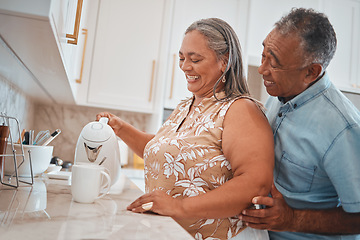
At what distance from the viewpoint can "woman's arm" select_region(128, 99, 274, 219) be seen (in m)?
0.74

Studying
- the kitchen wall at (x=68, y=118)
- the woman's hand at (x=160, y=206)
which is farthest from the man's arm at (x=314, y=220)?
the kitchen wall at (x=68, y=118)

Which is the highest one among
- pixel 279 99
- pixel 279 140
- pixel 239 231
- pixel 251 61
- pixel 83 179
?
pixel 251 61

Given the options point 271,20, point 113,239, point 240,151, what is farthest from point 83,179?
point 271,20

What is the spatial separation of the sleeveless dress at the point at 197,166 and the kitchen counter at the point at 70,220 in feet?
0.44

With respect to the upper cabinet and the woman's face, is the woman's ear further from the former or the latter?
the upper cabinet

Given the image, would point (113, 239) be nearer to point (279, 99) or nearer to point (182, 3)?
point (279, 99)

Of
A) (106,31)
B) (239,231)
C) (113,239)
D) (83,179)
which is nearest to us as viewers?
(113,239)

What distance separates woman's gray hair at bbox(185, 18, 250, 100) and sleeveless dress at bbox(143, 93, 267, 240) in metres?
0.10

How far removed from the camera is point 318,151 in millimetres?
919

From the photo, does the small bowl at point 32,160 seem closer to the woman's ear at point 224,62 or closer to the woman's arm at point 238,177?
the woman's arm at point 238,177

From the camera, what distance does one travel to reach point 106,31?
2.41 m

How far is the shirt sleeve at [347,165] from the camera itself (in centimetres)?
87

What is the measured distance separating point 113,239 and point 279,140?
65cm

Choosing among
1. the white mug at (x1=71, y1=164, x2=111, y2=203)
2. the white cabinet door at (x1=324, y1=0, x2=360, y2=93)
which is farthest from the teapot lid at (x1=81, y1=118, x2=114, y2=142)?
the white cabinet door at (x1=324, y1=0, x2=360, y2=93)
